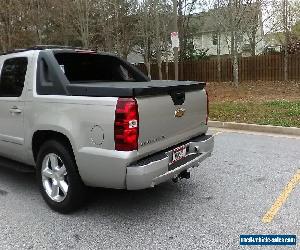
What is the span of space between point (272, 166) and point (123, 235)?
9.98 feet

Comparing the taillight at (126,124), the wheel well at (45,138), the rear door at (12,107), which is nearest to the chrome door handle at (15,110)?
the rear door at (12,107)

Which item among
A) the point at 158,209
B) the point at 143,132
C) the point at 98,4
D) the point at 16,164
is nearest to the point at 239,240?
the point at 158,209

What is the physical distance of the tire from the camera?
369cm

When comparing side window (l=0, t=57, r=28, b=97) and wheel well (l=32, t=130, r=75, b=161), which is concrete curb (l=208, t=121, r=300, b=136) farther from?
side window (l=0, t=57, r=28, b=97)

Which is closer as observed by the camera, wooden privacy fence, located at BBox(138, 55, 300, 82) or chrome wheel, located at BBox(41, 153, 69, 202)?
chrome wheel, located at BBox(41, 153, 69, 202)

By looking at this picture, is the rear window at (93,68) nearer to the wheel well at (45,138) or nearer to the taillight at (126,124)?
the wheel well at (45,138)

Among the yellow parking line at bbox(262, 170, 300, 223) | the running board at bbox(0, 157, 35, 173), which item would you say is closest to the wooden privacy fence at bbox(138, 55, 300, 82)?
the yellow parking line at bbox(262, 170, 300, 223)

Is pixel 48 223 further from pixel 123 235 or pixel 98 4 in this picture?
pixel 98 4

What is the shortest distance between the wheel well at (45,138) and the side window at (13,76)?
2.03 feet

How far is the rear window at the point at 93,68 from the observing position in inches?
179

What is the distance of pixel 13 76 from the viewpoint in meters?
4.47

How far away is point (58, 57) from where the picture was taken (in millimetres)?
4367

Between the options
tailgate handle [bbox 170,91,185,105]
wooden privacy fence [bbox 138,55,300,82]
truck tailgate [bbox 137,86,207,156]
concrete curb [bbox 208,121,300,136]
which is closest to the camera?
truck tailgate [bbox 137,86,207,156]

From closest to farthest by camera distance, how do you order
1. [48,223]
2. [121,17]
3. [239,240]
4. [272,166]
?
[239,240] < [48,223] < [272,166] < [121,17]
